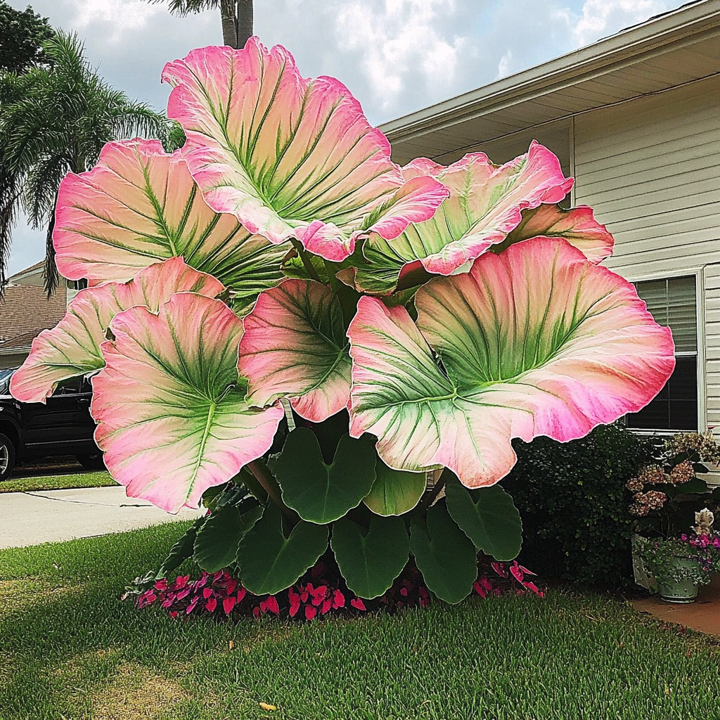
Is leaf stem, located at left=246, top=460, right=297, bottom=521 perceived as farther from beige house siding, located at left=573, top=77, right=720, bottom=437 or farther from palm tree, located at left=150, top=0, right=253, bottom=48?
palm tree, located at left=150, top=0, right=253, bottom=48

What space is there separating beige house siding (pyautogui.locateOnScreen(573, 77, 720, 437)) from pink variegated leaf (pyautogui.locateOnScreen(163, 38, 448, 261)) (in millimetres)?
2881

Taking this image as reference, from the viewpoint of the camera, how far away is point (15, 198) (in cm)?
1881

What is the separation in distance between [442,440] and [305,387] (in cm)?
78

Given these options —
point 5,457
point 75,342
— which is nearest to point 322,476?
point 75,342

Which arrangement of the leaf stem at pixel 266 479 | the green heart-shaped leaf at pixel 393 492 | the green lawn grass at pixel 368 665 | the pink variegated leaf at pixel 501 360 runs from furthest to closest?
1. the leaf stem at pixel 266 479
2. the green heart-shaped leaf at pixel 393 492
3. the green lawn grass at pixel 368 665
4. the pink variegated leaf at pixel 501 360

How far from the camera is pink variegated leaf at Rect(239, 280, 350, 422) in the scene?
3.11 metres

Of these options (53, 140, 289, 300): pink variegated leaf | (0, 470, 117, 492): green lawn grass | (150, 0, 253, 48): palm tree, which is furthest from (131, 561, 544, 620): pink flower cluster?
(150, 0, 253, 48): palm tree

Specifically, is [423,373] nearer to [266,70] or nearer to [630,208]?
[266,70]

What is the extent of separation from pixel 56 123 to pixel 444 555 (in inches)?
632

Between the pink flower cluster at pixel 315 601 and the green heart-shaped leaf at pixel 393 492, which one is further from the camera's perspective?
the pink flower cluster at pixel 315 601

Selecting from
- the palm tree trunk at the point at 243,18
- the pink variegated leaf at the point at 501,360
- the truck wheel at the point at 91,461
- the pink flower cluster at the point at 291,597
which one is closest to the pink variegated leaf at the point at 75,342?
the pink variegated leaf at the point at 501,360

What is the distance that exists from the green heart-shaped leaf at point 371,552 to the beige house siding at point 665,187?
254 centimetres

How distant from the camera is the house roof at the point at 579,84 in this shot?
189 inches

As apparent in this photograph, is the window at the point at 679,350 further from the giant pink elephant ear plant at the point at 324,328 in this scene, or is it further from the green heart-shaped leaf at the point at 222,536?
the green heart-shaped leaf at the point at 222,536
